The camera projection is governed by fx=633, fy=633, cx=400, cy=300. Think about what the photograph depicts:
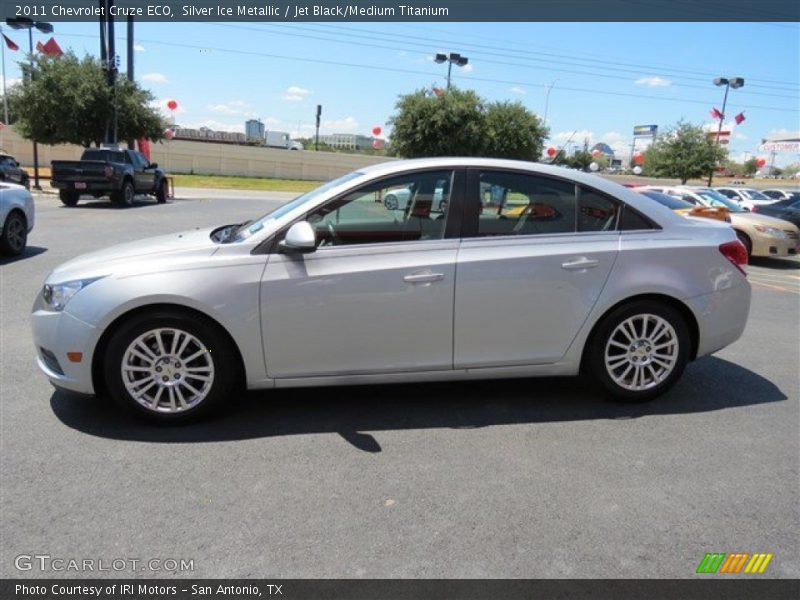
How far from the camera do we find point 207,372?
152 inches

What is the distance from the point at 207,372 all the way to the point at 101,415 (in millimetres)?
816

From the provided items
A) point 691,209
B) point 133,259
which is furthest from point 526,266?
point 691,209

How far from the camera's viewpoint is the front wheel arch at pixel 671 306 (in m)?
4.29

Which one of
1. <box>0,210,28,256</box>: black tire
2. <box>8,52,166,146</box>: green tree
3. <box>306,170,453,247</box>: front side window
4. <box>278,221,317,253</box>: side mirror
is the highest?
<box>8,52,166,146</box>: green tree

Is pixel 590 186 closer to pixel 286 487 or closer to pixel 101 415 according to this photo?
pixel 286 487

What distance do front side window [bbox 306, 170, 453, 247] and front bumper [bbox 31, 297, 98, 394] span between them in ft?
4.98

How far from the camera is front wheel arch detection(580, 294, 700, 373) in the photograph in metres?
4.29

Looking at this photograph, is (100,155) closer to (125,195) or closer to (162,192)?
(125,195)

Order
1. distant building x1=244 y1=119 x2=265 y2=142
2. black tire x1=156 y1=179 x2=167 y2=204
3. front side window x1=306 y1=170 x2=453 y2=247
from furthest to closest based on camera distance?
distant building x1=244 y1=119 x2=265 y2=142 → black tire x1=156 y1=179 x2=167 y2=204 → front side window x1=306 y1=170 x2=453 y2=247

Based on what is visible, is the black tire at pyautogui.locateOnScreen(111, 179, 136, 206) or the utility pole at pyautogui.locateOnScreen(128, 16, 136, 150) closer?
the black tire at pyautogui.locateOnScreen(111, 179, 136, 206)

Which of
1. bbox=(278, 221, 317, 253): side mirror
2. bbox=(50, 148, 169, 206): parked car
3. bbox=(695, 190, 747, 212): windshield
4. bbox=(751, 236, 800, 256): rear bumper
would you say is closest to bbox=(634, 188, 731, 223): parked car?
bbox=(751, 236, 800, 256): rear bumper

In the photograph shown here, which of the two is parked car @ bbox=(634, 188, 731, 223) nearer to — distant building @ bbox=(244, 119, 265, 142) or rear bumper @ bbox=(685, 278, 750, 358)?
rear bumper @ bbox=(685, 278, 750, 358)

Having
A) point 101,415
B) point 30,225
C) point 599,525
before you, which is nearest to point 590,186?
point 599,525

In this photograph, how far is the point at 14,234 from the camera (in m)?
9.70
